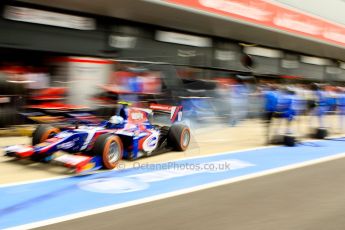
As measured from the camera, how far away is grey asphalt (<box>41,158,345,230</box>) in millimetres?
4406

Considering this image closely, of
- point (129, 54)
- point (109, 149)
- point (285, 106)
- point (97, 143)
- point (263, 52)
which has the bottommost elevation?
point (109, 149)

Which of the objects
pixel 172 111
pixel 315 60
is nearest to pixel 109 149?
pixel 172 111

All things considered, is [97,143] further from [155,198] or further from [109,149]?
[155,198]

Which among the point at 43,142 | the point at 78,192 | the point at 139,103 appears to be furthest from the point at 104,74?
the point at 78,192

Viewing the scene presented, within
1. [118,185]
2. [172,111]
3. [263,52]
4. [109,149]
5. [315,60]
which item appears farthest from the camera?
[315,60]

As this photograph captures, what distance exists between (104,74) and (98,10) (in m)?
1.82

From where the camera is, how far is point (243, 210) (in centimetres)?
497

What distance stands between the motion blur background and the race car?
3098 millimetres

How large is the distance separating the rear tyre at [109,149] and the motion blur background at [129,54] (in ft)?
12.3

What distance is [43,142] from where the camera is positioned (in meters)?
7.16

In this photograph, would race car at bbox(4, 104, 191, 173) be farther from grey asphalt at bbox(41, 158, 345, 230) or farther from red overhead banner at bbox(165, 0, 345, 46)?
red overhead banner at bbox(165, 0, 345, 46)

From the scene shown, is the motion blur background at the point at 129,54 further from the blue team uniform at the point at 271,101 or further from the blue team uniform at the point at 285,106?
the blue team uniform at the point at 285,106

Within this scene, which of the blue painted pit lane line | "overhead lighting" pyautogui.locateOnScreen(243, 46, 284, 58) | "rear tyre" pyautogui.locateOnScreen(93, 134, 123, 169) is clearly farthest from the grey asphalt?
"overhead lighting" pyautogui.locateOnScreen(243, 46, 284, 58)

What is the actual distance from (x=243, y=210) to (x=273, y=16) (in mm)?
13831
